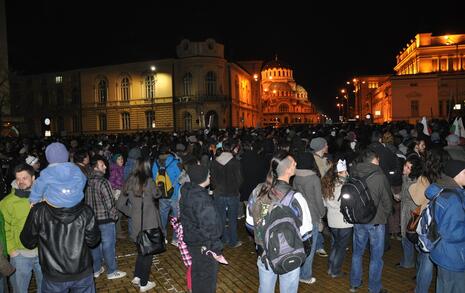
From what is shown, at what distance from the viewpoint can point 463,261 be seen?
14.7 ft

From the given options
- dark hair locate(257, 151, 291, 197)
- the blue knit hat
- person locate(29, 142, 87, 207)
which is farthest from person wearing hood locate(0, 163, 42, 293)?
dark hair locate(257, 151, 291, 197)

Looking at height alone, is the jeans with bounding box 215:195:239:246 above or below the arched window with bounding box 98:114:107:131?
below

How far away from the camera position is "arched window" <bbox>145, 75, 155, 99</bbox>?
6241 centimetres

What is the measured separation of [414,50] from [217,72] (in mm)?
44258

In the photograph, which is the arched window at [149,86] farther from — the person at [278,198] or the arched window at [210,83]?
the person at [278,198]

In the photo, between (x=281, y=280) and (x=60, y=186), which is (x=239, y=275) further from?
(x=60, y=186)

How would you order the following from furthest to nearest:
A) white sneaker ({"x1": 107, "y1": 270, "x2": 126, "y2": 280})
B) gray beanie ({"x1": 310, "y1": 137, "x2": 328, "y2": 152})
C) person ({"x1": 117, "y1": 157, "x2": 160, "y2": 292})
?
gray beanie ({"x1": 310, "y1": 137, "x2": 328, "y2": 152}) < white sneaker ({"x1": 107, "y1": 270, "x2": 126, "y2": 280}) < person ({"x1": 117, "y1": 157, "x2": 160, "y2": 292})

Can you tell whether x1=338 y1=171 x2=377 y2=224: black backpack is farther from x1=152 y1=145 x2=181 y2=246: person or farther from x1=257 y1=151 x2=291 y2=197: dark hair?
x1=152 y1=145 x2=181 y2=246: person

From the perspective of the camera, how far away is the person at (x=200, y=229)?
5.12 metres

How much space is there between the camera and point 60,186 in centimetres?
440

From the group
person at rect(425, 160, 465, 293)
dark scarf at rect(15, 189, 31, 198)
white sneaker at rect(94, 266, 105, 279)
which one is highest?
dark scarf at rect(15, 189, 31, 198)

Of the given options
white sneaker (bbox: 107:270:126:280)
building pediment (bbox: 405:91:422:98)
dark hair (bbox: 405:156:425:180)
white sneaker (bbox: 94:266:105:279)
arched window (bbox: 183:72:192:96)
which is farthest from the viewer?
building pediment (bbox: 405:91:422:98)

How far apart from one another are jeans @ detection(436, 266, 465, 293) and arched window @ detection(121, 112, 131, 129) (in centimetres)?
6243

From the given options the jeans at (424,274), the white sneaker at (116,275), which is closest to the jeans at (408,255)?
the jeans at (424,274)
